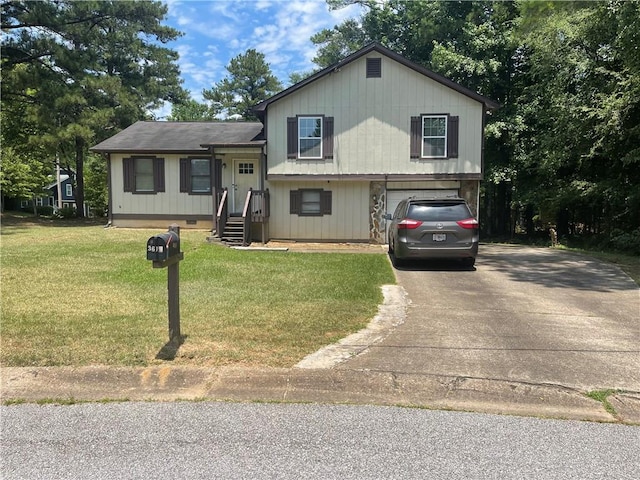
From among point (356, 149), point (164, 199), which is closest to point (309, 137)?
point (356, 149)

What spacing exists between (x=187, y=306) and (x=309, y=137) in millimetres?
11328

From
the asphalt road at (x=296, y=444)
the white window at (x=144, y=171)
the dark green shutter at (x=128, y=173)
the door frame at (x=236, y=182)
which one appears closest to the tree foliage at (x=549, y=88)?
the door frame at (x=236, y=182)

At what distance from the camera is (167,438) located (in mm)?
3217

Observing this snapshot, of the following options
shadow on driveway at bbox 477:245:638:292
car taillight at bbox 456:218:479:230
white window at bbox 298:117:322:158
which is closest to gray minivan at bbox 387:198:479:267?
car taillight at bbox 456:218:479:230

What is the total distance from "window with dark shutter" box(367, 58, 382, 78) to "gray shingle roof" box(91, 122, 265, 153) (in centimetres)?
445

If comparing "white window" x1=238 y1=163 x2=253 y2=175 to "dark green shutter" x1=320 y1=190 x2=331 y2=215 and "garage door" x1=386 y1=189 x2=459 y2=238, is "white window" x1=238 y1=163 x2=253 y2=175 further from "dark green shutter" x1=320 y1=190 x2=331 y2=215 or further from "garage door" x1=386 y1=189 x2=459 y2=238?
"garage door" x1=386 y1=189 x2=459 y2=238

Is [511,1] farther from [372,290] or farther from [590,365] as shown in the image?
[590,365]

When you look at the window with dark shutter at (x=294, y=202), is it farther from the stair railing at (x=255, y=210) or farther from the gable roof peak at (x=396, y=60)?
the gable roof peak at (x=396, y=60)

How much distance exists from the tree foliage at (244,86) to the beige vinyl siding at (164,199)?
1122 inches

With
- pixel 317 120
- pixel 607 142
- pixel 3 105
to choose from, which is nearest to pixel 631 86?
pixel 607 142

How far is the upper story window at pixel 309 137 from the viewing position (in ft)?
55.1

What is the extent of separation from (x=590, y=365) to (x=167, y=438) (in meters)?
3.88

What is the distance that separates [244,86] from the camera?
155 feet

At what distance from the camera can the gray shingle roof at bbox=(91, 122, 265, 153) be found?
1891 centimetres
